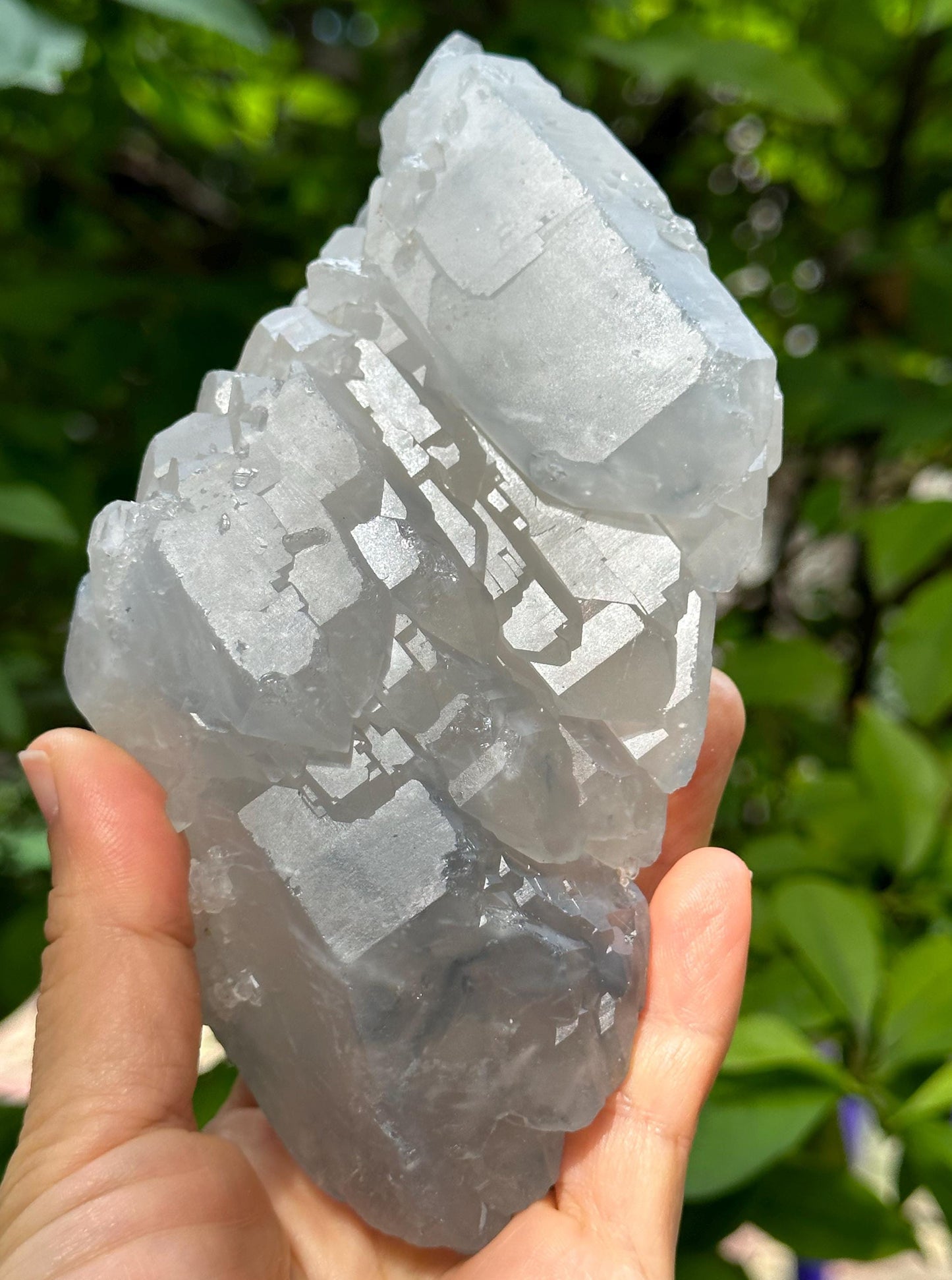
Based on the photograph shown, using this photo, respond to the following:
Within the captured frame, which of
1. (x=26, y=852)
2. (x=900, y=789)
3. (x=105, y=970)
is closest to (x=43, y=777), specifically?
(x=105, y=970)

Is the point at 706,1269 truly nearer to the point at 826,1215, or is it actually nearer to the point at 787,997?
the point at 826,1215

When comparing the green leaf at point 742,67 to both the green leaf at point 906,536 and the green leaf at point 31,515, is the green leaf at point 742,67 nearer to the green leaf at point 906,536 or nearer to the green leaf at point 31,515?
the green leaf at point 906,536

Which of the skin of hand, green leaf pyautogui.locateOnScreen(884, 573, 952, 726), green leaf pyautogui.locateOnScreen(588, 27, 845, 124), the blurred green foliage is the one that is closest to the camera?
the skin of hand

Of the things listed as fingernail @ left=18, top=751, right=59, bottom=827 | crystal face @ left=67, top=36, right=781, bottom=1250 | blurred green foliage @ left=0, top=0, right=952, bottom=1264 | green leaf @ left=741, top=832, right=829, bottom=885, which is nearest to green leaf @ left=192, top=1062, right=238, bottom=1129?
blurred green foliage @ left=0, top=0, right=952, bottom=1264

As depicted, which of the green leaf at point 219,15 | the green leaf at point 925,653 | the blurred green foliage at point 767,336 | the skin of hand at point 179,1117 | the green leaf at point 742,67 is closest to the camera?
the skin of hand at point 179,1117

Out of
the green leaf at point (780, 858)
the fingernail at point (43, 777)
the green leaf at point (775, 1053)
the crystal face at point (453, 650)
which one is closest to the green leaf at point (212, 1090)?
the crystal face at point (453, 650)

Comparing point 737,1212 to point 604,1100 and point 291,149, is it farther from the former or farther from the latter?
point 291,149

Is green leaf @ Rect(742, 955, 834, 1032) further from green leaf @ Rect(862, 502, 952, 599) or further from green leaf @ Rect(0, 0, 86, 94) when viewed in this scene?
green leaf @ Rect(0, 0, 86, 94)

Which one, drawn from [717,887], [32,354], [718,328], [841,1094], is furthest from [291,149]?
[841,1094]
